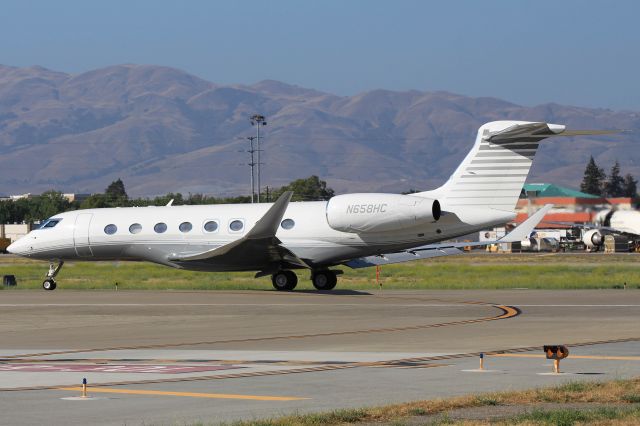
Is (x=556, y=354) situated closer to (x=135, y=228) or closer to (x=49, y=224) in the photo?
(x=135, y=228)

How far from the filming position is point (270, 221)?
125 ft

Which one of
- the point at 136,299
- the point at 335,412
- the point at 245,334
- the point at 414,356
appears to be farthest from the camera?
the point at 136,299

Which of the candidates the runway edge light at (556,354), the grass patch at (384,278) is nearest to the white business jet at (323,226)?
the grass patch at (384,278)

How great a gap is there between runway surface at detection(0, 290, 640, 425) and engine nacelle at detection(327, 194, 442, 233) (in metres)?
2.80

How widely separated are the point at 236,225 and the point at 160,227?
9.48 ft

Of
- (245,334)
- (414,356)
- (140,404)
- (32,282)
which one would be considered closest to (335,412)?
(140,404)

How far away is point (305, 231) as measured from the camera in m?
40.7

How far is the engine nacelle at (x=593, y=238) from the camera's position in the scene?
103312 mm

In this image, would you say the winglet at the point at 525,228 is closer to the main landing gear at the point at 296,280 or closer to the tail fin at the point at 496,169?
the tail fin at the point at 496,169

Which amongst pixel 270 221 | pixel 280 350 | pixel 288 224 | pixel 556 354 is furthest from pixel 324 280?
pixel 556 354

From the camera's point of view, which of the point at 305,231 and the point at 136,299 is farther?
the point at 305,231

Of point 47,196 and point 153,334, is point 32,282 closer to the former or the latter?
point 153,334

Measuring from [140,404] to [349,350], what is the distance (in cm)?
721

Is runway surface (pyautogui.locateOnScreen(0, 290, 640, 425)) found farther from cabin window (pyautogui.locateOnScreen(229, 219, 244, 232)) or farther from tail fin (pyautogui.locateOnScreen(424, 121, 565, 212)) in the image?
cabin window (pyautogui.locateOnScreen(229, 219, 244, 232))
